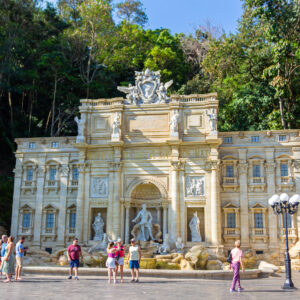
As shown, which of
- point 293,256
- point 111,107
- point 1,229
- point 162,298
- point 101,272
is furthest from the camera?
point 1,229

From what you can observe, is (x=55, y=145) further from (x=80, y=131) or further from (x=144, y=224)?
(x=144, y=224)

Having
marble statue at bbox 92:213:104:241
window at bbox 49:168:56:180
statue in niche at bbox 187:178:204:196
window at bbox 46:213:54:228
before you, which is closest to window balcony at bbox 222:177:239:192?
statue in niche at bbox 187:178:204:196

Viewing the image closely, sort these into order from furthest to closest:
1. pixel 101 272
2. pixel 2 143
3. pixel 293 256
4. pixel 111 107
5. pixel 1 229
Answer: pixel 2 143 < pixel 1 229 < pixel 111 107 < pixel 293 256 < pixel 101 272

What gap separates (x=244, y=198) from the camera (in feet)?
94.4

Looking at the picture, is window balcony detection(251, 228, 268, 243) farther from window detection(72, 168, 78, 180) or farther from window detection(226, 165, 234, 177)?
window detection(72, 168, 78, 180)

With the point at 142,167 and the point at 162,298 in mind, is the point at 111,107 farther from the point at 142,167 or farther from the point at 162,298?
the point at 162,298

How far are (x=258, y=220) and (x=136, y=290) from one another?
16809 millimetres

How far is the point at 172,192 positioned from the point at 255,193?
234 inches

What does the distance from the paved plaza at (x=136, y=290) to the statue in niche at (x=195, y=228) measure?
1049 centimetres

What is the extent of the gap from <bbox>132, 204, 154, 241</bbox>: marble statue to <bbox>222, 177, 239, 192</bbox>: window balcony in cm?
582

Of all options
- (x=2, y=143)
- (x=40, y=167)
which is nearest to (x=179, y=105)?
(x=40, y=167)

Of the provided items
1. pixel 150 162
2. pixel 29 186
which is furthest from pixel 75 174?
pixel 150 162

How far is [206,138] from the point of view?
92.6 ft

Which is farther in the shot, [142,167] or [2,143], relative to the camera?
[2,143]
